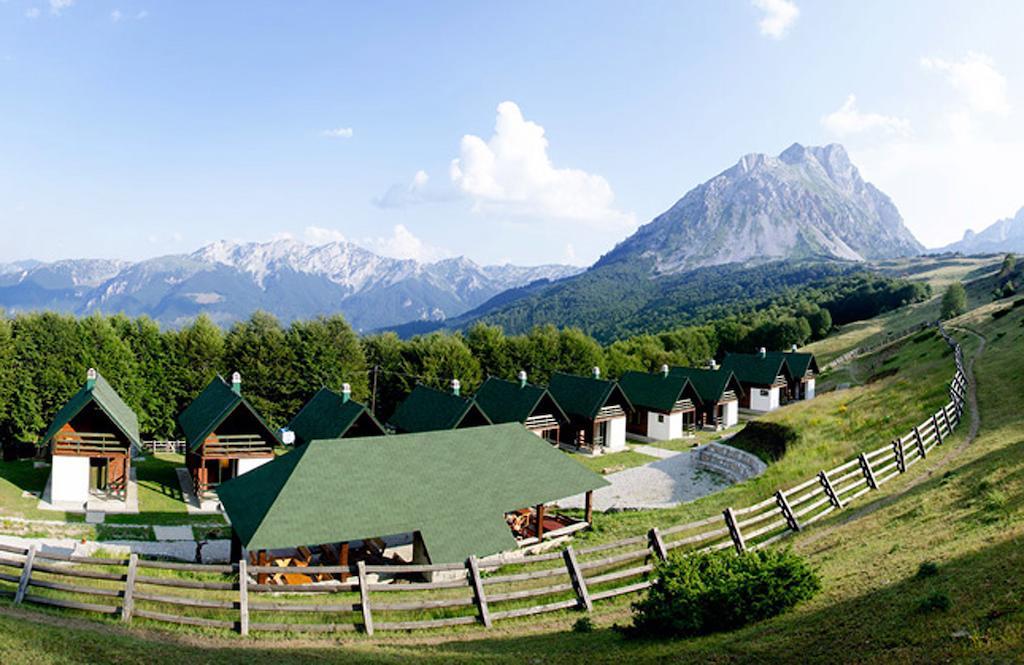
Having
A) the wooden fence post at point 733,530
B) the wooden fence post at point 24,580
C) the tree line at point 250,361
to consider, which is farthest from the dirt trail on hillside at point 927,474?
the tree line at point 250,361

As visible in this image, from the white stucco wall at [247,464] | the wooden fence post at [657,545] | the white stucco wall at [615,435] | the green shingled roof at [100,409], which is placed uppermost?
the green shingled roof at [100,409]

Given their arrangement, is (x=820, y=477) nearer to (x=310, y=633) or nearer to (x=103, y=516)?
(x=310, y=633)

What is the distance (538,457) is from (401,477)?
21.2 ft

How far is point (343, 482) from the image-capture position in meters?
21.8

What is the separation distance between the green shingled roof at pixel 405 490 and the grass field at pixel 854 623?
21.0 feet

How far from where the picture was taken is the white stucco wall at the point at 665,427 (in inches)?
2140

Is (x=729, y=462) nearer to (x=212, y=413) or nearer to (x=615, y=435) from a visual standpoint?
(x=615, y=435)

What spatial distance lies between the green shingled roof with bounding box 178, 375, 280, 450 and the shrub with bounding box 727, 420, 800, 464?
30919mm

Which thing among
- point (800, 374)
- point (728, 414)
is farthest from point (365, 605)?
point (800, 374)

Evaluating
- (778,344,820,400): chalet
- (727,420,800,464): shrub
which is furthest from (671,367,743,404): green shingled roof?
(727,420,800,464): shrub

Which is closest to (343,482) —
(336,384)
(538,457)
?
(538,457)

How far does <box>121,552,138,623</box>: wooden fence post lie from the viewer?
524 inches

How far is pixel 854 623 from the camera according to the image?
995 cm

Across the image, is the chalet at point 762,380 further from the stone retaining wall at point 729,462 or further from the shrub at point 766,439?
the stone retaining wall at point 729,462
